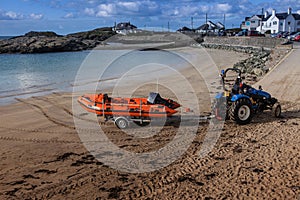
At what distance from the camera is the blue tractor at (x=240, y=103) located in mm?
8625

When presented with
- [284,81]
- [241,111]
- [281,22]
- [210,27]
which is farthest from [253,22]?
[241,111]

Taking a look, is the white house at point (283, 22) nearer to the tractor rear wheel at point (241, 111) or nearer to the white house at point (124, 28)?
the white house at point (124, 28)

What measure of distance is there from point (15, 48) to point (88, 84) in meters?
45.3

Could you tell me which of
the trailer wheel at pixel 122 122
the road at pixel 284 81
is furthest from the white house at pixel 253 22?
the trailer wheel at pixel 122 122

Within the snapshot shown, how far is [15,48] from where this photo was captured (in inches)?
2227

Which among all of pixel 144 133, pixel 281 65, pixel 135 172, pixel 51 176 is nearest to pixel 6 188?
pixel 51 176

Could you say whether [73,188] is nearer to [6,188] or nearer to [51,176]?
[51,176]

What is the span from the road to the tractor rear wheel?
4.13m

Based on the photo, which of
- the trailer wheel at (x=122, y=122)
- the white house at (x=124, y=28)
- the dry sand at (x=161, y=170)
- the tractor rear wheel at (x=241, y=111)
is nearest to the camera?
the dry sand at (x=161, y=170)

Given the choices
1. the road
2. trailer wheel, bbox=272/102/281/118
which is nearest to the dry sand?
trailer wheel, bbox=272/102/281/118

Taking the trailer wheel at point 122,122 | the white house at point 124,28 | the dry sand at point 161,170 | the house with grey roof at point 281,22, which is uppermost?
the white house at point 124,28

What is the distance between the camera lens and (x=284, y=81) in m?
15.2

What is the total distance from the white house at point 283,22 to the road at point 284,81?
51384mm

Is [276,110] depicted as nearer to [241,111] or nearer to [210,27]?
[241,111]
